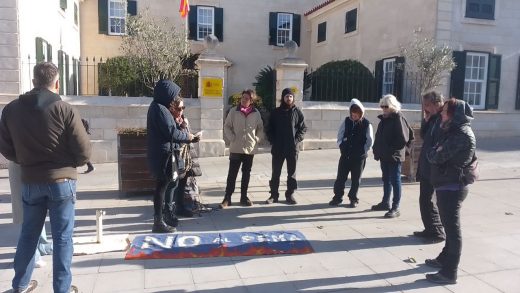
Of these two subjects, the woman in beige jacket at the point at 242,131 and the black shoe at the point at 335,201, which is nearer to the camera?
the woman in beige jacket at the point at 242,131

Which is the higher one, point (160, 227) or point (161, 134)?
point (161, 134)

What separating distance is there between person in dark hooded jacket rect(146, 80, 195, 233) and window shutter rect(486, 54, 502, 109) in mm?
12722

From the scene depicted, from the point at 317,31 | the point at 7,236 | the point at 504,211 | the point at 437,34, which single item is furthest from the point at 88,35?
the point at 504,211

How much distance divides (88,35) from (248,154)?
14870 mm

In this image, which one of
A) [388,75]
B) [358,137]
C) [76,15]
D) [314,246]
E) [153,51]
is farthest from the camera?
[76,15]

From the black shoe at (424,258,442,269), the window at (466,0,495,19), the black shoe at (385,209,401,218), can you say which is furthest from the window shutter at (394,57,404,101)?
the black shoe at (424,258,442,269)

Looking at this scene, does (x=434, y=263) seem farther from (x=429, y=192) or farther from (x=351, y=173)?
(x=351, y=173)

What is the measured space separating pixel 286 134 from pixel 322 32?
15134 millimetres

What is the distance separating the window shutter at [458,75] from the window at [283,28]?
8871 mm

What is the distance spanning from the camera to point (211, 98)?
10.9 meters

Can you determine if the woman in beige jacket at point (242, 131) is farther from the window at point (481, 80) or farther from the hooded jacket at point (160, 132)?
the window at point (481, 80)

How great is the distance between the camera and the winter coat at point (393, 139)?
20.2ft

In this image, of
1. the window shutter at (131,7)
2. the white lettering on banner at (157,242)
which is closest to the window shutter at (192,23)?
the window shutter at (131,7)

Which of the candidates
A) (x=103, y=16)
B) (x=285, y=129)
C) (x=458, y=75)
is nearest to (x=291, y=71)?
(x=285, y=129)
